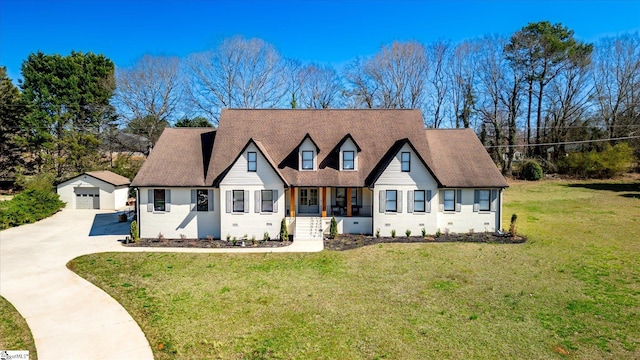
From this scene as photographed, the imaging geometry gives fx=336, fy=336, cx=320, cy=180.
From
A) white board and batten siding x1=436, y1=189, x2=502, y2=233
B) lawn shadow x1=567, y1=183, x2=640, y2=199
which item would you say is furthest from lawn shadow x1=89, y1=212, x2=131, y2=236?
lawn shadow x1=567, y1=183, x2=640, y2=199

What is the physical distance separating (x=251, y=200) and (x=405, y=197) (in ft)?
29.3

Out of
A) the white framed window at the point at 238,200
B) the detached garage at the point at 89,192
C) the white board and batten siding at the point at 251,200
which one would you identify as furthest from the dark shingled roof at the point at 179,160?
the detached garage at the point at 89,192

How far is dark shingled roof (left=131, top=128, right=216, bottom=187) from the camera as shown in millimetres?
19564

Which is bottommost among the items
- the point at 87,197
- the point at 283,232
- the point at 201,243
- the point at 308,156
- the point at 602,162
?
the point at 201,243

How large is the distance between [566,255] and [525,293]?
5922 mm

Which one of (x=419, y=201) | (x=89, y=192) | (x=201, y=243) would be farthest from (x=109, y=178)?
(x=419, y=201)

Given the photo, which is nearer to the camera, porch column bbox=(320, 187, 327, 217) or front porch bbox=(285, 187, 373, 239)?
front porch bbox=(285, 187, 373, 239)

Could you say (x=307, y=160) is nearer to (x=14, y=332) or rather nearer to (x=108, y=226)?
(x=108, y=226)

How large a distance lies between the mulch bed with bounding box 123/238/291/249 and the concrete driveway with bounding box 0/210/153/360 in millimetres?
1422

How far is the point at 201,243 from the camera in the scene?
1870 centimetres

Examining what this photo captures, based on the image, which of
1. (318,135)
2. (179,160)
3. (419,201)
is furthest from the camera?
(318,135)

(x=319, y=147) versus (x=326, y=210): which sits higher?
(x=319, y=147)

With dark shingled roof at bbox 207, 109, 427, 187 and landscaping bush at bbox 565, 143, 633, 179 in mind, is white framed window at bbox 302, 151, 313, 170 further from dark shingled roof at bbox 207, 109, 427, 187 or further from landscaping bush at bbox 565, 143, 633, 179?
landscaping bush at bbox 565, 143, 633, 179

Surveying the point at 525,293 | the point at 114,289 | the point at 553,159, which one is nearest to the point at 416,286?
the point at 525,293
